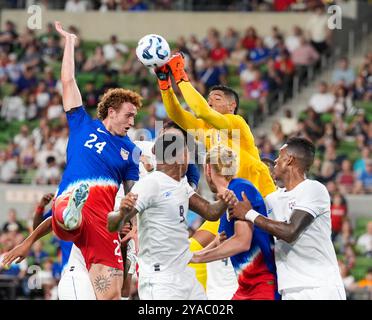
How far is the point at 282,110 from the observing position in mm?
25781

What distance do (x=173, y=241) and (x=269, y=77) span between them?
15.2m

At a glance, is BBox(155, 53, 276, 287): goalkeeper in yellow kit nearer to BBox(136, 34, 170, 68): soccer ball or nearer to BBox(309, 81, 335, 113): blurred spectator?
BBox(136, 34, 170, 68): soccer ball

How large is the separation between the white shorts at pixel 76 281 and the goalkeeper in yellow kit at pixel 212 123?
162cm

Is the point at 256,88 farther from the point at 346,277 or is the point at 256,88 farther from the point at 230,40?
the point at 346,277

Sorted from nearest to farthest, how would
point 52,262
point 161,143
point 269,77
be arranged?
point 161,143, point 52,262, point 269,77

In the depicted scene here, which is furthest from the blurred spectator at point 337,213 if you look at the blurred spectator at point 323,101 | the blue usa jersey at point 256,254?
the blue usa jersey at point 256,254

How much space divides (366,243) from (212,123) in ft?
28.3

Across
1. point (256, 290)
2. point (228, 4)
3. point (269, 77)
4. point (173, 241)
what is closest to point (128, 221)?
point (173, 241)

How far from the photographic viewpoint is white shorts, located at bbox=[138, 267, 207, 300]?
10703 mm

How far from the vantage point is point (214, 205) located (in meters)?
10.9

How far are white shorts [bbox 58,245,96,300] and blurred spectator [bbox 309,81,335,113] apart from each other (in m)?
13.3

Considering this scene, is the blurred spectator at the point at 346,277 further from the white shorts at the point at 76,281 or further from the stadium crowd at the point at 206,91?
the white shorts at the point at 76,281

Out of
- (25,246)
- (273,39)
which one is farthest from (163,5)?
(25,246)

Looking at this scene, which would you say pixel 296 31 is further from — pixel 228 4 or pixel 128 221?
pixel 128 221
